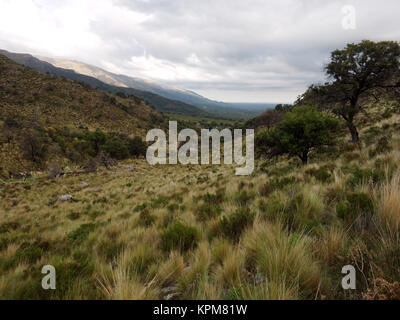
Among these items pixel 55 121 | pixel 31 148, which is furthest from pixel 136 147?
pixel 55 121

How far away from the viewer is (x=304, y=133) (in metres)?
10.5

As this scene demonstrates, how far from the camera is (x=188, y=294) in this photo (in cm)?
200

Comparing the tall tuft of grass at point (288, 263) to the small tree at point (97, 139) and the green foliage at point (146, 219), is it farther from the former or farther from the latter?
the small tree at point (97, 139)

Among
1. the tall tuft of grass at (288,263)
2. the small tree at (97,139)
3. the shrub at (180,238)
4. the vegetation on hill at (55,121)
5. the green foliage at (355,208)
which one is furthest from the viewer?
the small tree at (97,139)

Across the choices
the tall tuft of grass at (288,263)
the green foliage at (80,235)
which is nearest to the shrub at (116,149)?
the green foliage at (80,235)

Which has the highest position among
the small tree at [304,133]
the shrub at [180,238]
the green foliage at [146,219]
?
the small tree at [304,133]

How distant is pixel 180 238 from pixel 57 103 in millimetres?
75389

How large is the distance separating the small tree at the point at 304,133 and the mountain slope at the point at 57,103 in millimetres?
59432

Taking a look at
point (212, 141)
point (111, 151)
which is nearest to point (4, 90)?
point (111, 151)

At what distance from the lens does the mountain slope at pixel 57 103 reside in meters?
52.4

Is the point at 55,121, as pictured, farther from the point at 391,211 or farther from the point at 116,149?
the point at 391,211
